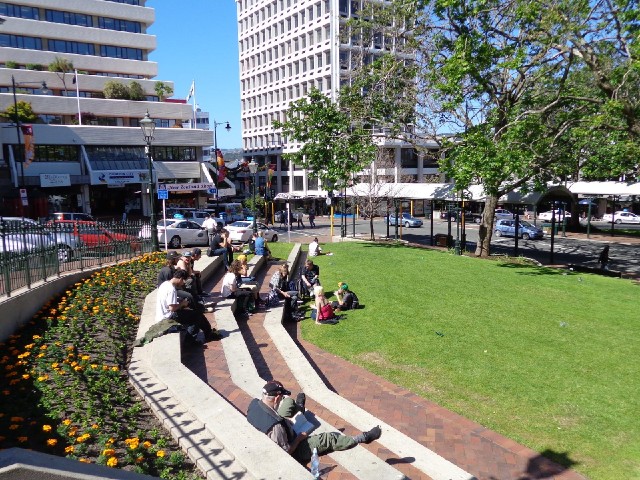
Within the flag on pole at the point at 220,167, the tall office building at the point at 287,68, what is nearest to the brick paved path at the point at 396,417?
the flag on pole at the point at 220,167

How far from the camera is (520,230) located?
1387 inches

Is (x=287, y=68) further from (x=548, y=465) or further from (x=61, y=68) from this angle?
(x=548, y=465)

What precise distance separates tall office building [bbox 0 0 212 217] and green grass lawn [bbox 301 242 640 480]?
28437 millimetres

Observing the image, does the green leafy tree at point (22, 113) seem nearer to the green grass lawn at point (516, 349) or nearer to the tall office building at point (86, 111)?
the tall office building at point (86, 111)

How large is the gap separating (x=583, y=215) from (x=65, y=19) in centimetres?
5369

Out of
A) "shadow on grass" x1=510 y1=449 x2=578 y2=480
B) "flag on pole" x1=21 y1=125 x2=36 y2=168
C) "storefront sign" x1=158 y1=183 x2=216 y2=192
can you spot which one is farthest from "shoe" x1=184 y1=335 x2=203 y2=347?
"storefront sign" x1=158 y1=183 x2=216 y2=192

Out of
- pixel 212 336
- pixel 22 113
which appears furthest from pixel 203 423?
pixel 22 113

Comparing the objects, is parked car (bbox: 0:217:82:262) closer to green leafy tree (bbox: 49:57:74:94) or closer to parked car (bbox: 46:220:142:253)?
parked car (bbox: 46:220:142:253)

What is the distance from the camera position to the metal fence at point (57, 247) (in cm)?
949

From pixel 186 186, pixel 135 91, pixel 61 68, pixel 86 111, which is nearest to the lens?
pixel 186 186

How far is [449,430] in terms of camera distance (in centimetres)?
723

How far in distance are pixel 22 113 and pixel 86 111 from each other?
20.1 ft

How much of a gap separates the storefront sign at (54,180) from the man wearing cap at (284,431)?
127 ft

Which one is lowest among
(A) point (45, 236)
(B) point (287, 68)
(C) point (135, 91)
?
(A) point (45, 236)
